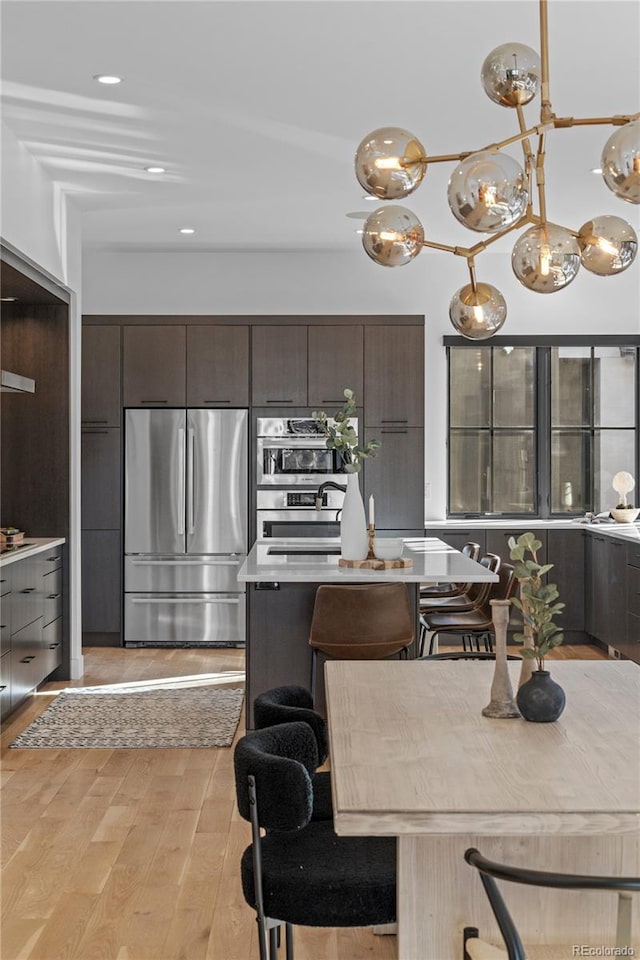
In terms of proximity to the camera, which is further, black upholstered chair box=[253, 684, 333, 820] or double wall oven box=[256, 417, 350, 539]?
double wall oven box=[256, 417, 350, 539]

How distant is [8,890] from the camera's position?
324cm

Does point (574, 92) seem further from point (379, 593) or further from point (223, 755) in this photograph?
point (223, 755)

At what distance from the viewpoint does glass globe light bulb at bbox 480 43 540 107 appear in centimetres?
244

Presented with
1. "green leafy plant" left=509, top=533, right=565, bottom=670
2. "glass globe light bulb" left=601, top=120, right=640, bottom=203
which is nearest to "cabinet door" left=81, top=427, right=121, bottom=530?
"green leafy plant" left=509, top=533, right=565, bottom=670

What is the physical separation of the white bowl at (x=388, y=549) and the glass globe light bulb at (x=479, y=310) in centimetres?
157

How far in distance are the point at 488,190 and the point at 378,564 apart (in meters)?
2.64

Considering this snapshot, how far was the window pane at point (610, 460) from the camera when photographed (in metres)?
7.93

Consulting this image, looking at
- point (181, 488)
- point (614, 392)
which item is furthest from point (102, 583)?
point (614, 392)

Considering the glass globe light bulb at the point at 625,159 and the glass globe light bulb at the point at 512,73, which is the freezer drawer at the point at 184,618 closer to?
the glass globe light bulb at the point at 512,73

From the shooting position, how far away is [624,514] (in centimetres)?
739

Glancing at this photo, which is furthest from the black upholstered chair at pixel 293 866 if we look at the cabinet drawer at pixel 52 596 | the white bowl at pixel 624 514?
the white bowl at pixel 624 514

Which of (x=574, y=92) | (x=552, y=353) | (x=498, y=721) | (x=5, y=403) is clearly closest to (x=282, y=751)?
(x=498, y=721)

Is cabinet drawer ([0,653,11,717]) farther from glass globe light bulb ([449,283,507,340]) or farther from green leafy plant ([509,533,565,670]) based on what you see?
green leafy plant ([509,533,565,670])

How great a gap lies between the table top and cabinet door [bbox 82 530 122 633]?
4.94 metres
